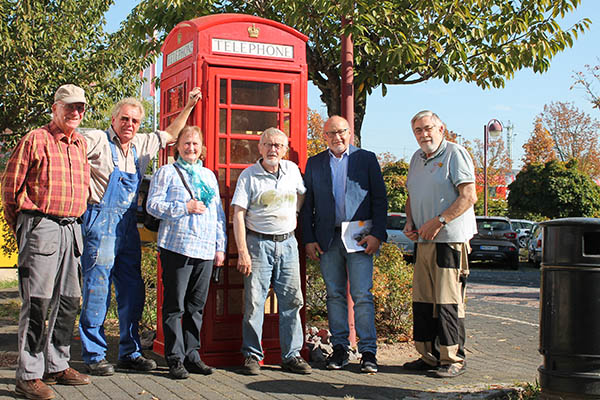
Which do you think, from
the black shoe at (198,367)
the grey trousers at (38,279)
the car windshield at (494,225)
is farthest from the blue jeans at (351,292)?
the car windshield at (494,225)

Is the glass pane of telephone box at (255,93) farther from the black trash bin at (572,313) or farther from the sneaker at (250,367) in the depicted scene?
the black trash bin at (572,313)

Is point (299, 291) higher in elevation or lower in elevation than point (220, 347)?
higher

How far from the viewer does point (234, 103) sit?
6262 mm

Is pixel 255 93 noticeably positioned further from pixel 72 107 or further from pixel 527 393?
pixel 527 393

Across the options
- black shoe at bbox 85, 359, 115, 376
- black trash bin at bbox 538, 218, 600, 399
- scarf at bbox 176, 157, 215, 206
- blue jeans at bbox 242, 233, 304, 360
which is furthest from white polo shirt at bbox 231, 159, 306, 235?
black trash bin at bbox 538, 218, 600, 399

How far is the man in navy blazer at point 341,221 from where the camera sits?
6.20m

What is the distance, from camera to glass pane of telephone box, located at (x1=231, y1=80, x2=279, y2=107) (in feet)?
20.6

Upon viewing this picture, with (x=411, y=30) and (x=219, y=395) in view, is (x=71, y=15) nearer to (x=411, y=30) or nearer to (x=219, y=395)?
(x=411, y=30)

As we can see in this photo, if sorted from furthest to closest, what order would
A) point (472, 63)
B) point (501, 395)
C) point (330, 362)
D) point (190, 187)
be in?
point (472, 63)
point (330, 362)
point (190, 187)
point (501, 395)

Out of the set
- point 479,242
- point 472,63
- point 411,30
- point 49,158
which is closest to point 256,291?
point 49,158

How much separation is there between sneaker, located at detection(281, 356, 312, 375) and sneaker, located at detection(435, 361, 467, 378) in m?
1.13

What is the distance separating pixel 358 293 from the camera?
620 cm

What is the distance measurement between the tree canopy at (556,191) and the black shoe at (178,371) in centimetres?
2413

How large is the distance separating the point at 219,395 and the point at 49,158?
217cm
